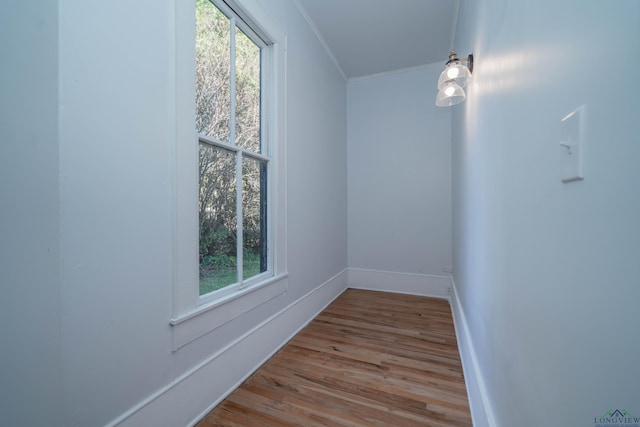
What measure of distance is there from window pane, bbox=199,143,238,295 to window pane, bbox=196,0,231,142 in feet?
0.48

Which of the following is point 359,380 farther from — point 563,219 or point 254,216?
point 563,219

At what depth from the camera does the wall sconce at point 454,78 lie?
1.61 metres

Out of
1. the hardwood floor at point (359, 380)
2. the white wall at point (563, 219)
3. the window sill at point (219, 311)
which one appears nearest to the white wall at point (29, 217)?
the window sill at point (219, 311)

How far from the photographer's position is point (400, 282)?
3570 mm

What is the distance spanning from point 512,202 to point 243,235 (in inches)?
59.6

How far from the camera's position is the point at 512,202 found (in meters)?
0.87

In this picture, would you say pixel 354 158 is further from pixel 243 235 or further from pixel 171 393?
pixel 171 393

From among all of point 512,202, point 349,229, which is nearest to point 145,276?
point 512,202

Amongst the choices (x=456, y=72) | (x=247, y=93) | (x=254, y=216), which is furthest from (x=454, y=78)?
(x=254, y=216)

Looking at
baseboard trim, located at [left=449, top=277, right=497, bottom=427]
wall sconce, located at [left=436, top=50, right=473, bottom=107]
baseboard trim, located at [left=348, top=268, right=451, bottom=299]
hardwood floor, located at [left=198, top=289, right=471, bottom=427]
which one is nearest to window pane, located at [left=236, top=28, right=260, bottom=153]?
wall sconce, located at [left=436, top=50, right=473, bottom=107]

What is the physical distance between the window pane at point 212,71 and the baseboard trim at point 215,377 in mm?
1282

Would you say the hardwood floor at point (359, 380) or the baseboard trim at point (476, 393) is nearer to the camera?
the baseboard trim at point (476, 393)

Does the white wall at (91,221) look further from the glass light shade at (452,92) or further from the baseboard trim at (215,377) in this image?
the glass light shade at (452,92)

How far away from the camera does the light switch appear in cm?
47
